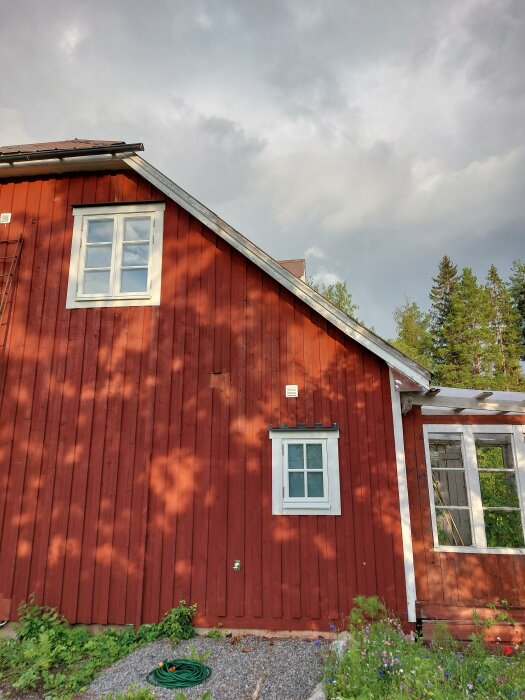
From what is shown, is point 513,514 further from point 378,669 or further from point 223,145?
point 223,145

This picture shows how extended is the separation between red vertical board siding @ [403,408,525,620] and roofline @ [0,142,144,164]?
21.3ft

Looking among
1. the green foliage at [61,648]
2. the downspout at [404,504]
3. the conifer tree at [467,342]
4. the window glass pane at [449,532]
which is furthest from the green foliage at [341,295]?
the green foliage at [61,648]

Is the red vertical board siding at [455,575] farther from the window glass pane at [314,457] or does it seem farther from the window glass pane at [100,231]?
the window glass pane at [100,231]

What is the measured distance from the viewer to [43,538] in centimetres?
645

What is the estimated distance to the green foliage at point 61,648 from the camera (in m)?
4.69

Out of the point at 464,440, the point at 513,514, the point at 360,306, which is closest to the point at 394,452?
the point at 464,440

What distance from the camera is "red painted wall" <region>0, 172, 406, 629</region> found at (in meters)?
6.09

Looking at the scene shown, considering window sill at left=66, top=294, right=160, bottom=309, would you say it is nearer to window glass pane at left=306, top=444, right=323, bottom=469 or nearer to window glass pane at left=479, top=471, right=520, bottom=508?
window glass pane at left=306, top=444, right=323, bottom=469

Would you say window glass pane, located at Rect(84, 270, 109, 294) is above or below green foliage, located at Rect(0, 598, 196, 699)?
above

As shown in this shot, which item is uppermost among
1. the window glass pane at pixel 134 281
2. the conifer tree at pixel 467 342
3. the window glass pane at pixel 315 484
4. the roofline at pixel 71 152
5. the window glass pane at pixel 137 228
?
the conifer tree at pixel 467 342

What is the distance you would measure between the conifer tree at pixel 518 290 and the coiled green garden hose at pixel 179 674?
37178mm

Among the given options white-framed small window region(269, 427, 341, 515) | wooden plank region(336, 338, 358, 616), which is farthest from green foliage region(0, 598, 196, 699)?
wooden plank region(336, 338, 358, 616)

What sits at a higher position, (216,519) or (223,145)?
(223,145)

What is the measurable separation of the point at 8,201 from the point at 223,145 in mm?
48525
